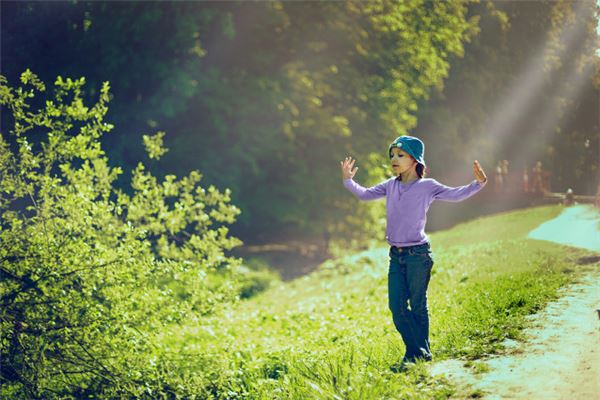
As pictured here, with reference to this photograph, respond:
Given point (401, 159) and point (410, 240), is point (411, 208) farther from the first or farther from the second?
point (401, 159)

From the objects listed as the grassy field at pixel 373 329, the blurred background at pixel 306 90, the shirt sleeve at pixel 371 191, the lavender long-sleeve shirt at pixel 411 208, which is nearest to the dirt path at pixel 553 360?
the grassy field at pixel 373 329

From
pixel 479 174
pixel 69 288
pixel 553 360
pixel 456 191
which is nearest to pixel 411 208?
pixel 456 191

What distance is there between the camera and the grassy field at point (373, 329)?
6199 mm

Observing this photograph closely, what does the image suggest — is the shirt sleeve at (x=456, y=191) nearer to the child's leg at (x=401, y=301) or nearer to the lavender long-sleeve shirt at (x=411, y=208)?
the lavender long-sleeve shirt at (x=411, y=208)

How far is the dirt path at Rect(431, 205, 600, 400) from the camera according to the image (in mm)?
5117

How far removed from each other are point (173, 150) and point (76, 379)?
29.4ft

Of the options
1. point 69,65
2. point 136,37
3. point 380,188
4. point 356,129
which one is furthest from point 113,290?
point 356,129

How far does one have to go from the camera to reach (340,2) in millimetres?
17594

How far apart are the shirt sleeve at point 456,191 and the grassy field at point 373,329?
1.30m

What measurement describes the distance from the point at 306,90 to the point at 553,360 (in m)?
13.6

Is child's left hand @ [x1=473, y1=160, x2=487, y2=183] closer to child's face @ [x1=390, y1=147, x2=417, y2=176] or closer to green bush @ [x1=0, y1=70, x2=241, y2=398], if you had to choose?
child's face @ [x1=390, y1=147, x2=417, y2=176]

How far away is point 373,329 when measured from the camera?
337 inches

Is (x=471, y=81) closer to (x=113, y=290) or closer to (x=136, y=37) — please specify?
(x=136, y=37)

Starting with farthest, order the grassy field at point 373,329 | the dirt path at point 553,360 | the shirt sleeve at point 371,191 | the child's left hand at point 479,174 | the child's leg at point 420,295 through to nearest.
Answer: the shirt sleeve at point 371,191
the grassy field at point 373,329
the child's leg at point 420,295
the child's left hand at point 479,174
the dirt path at point 553,360
